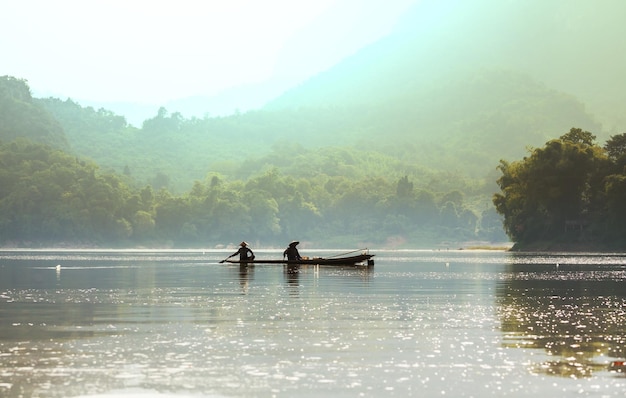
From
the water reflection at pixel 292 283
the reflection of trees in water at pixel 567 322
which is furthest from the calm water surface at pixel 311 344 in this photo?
the water reflection at pixel 292 283

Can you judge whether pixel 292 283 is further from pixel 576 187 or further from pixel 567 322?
pixel 576 187

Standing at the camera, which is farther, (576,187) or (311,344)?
(576,187)

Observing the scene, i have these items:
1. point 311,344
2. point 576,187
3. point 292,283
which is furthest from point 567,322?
point 576,187

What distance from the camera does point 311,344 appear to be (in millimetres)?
31656

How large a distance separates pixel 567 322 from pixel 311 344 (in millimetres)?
11792

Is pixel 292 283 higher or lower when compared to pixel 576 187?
lower

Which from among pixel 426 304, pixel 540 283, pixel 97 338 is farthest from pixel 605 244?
pixel 97 338

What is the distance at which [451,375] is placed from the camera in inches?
998

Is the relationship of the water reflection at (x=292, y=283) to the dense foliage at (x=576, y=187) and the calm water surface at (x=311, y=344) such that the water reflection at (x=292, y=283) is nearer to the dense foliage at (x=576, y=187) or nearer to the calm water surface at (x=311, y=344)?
the calm water surface at (x=311, y=344)

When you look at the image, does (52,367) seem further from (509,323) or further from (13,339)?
(509,323)

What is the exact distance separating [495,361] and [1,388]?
1208 cm

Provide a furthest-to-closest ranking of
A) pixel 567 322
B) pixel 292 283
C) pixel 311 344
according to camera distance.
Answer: pixel 292 283 → pixel 567 322 → pixel 311 344

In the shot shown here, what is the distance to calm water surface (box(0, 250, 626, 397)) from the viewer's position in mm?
23812

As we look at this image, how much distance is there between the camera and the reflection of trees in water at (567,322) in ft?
92.7
